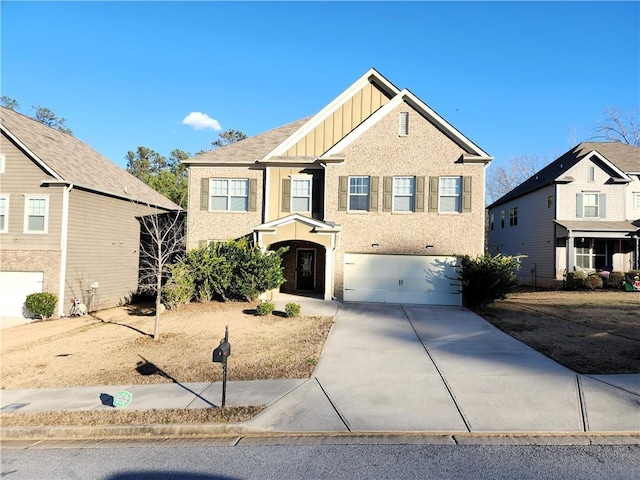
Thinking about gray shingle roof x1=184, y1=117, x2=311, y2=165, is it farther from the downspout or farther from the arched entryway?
the downspout

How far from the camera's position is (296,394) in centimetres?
594

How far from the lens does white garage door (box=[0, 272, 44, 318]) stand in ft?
49.1

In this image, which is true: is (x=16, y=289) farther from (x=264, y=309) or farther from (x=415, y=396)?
(x=415, y=396)

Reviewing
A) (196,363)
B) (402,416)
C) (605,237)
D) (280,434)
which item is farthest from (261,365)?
(605,237)

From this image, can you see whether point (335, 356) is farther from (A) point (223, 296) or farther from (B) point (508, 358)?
(A) point (223, 296)

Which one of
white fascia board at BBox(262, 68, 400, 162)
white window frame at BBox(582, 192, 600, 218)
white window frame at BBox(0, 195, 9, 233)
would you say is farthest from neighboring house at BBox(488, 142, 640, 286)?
white window frame at BBox(0, 195, 9, 233)

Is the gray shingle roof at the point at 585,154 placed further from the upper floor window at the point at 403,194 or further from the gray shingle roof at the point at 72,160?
the gray shingle roof at the point at 72,160

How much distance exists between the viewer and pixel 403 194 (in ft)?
50.4

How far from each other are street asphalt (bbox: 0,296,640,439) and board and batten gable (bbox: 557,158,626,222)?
1719cm

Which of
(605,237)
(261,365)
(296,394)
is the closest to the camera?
(296,394)

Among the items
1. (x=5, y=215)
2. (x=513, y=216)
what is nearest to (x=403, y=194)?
(x=5, y=215)

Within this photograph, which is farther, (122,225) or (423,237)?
(122,225)

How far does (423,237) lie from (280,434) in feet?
38.0

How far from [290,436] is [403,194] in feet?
39.6
